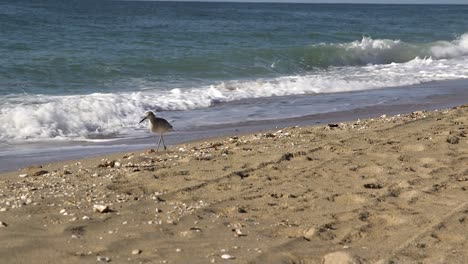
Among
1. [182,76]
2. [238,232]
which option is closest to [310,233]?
[238,232]

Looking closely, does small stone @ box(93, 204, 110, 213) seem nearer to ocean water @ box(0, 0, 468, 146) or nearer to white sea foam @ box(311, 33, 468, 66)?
ocean water @ box(0, 0, 468, 146)

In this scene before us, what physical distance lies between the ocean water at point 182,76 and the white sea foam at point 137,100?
0.02 metres

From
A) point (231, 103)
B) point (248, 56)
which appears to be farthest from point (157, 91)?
point (248, 56)

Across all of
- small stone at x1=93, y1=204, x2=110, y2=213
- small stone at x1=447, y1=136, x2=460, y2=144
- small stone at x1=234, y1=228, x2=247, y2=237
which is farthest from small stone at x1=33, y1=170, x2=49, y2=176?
small stone at x1=447, y1=136, x2=460, y2=144

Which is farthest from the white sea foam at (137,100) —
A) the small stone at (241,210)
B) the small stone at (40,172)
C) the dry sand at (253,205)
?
the small stone at (241,210)

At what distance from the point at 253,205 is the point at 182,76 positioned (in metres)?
12.4

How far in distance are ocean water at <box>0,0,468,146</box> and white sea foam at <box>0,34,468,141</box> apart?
2 centimetres

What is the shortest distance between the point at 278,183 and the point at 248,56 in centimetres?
1582

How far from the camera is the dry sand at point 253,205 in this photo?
14.8 ft

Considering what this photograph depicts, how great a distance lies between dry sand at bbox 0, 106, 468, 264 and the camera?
178 inches

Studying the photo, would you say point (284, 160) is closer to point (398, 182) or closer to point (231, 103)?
point (398, 182)

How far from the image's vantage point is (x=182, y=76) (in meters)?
17.7

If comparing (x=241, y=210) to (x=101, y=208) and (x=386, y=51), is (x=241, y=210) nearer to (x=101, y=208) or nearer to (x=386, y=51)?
(x=101, y=208)

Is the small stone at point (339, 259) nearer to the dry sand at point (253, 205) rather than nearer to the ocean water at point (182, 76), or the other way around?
the dry sand at point (253, 205)
